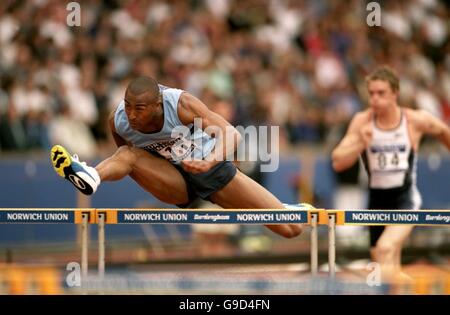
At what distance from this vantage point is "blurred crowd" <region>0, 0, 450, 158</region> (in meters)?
14.4

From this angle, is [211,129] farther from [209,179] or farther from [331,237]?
[331,237]

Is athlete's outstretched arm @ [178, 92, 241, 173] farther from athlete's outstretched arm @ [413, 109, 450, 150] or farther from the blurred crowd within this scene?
the blurred crowd

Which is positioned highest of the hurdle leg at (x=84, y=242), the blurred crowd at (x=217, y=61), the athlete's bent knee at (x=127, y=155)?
the blurred crowd at (x=217, y=61)

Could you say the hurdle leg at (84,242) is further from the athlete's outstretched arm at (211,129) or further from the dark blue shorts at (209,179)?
the dark blue shorts at (209,179)

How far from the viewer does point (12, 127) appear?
14.0 m

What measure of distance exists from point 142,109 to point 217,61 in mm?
7803

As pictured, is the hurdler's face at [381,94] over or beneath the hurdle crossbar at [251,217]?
over

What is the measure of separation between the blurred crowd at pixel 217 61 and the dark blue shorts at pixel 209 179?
4494 mm

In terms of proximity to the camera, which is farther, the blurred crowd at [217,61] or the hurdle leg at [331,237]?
the blurred crowd at [217,61]

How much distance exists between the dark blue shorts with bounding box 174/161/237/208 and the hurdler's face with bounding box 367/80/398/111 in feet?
5.93

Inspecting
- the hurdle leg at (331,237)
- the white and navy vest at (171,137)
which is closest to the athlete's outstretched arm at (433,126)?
the hurdle leg at (331,237)

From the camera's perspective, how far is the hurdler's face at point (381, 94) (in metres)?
10.1

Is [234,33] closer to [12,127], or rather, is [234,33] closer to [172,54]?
[172,54]

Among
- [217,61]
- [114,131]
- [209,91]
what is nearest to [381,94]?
[114,131]
